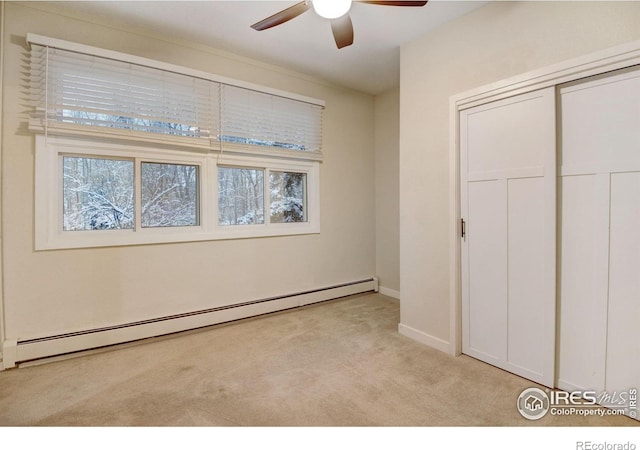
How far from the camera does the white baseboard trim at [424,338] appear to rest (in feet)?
7.81

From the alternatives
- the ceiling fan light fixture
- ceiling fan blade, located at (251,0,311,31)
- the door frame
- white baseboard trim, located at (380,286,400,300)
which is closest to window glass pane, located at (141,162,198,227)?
ceiling fan blade, located at (251,0,311,31)

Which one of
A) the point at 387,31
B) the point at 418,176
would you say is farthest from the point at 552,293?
the point at 387,31

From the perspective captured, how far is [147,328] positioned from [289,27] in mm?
2725

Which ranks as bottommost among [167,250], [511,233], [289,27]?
[167,250]

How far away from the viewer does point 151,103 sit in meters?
2.53

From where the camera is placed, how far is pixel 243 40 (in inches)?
105

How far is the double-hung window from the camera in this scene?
7.27ft

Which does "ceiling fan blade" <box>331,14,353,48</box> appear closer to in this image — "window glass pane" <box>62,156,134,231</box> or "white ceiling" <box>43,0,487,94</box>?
"white ceiling" <box>43,0,487,94</box>

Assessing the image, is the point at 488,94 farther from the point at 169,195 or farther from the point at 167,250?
the point at 167,250

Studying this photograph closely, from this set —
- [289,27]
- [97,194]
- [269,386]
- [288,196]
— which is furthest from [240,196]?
[269,386]

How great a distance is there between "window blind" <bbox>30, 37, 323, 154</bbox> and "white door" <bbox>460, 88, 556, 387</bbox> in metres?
1.85

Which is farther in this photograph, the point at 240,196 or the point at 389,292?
the point at 389,292

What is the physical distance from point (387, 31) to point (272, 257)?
2.32 m

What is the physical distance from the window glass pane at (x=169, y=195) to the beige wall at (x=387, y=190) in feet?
7.44
